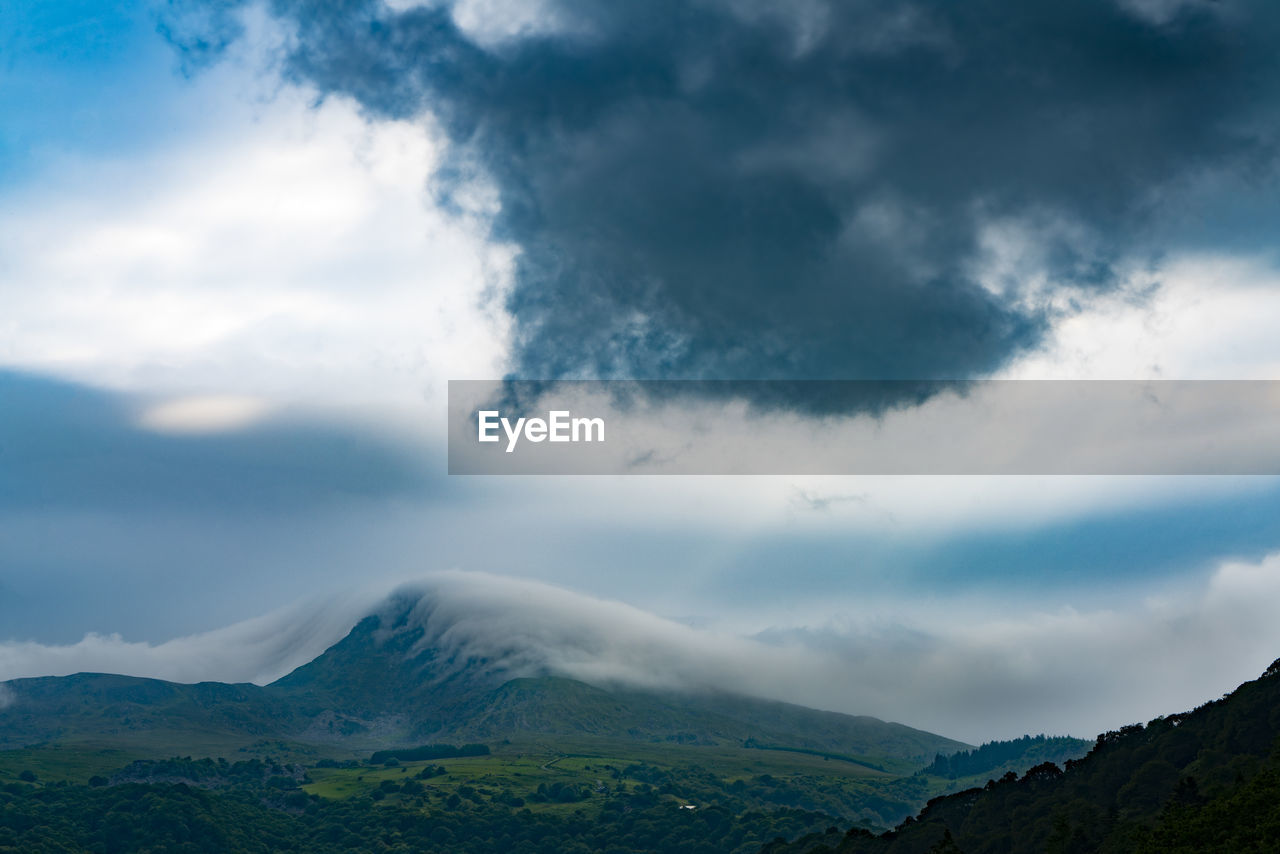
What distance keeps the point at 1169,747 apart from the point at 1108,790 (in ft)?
44.8

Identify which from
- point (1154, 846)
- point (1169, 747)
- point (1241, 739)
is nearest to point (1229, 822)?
point (1154, 846)

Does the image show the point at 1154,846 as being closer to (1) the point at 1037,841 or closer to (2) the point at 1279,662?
(1) the point at 1037,841

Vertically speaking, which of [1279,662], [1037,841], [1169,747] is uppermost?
[1279,662]

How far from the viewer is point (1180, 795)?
161625 mm

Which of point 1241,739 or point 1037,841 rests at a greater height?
point 1241,739

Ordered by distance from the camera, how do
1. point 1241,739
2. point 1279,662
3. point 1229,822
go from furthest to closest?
point 1279,662 → point 1241,739 → point 1229,822

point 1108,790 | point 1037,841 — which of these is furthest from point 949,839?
point 1108,790

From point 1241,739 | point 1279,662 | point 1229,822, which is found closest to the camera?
point 1229,822

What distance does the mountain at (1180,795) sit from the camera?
128 meters

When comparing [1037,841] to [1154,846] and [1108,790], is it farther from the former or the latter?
[1154,846]

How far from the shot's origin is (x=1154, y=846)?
432ft

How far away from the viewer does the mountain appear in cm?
12750

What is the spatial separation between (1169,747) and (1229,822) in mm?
65296

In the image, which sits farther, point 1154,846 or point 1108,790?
point 1108,790
